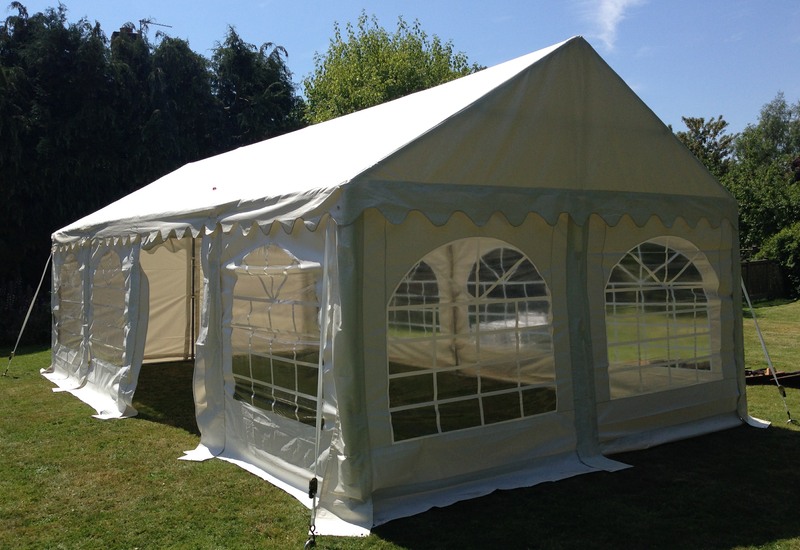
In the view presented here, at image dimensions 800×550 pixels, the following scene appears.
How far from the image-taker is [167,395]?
9.03m

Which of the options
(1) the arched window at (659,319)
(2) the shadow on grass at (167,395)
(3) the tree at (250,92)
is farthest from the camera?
(3) the tree at (250,92)

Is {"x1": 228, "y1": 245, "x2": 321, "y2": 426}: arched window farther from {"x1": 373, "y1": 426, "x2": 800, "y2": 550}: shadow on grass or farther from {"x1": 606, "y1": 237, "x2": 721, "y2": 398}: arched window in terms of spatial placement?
{"x1": 606, "y1": 237, "x2": 721, "y2": 398}: arched window

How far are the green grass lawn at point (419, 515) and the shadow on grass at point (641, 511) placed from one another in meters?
0.01

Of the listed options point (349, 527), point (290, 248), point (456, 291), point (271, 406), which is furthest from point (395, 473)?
point (456, 291)

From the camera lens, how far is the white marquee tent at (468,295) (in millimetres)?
4664

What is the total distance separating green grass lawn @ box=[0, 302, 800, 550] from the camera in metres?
4.25

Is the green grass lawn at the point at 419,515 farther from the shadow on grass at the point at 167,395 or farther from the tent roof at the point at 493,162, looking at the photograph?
the tent roof at the point at 493,162

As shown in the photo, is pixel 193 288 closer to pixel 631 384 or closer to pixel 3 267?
pixel 631 384

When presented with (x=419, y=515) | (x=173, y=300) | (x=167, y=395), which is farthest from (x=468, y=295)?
(x=173, y=300)

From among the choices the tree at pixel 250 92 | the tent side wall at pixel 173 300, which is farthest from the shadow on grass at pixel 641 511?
the tree at pixel 250 92

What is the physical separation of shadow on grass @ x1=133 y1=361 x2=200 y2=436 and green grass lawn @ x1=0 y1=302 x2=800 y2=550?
24.7 inches

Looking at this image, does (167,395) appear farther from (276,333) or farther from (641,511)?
(641,511)

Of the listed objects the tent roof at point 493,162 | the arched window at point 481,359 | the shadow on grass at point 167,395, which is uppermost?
the tent roof at point 493,162

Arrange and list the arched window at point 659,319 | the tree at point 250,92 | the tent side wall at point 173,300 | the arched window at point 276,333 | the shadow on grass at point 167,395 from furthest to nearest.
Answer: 1. the tree at point 250,92
2. the tent side wall at point 173,300
3. the shadow on grass at point 167,395
4. the arched window at point 659,319
5. the arched window at point 276,333
